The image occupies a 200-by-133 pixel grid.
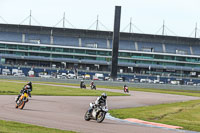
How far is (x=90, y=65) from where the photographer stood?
441 ft

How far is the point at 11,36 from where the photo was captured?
134 m

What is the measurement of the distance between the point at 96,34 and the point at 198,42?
3454cm

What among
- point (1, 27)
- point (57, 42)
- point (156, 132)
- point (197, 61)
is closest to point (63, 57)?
point (57, 42)

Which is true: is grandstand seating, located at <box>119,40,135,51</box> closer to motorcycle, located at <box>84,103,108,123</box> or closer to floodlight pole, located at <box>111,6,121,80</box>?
floodlight pole, located at <box>111,6,121,80</box>

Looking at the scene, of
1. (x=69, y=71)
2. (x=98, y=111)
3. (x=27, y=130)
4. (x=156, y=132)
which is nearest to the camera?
(x=27, y=130)

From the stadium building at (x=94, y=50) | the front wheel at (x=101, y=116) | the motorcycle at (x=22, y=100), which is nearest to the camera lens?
the front wheel at (x=101, y=116)

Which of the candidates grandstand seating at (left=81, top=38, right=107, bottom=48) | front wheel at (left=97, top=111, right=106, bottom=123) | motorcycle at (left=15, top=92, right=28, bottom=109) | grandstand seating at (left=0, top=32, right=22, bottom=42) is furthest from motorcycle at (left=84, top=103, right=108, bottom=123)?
grandstand seating at (left=0, top=32, right=22, bottom=42)

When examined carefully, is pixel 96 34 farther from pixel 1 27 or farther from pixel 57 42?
pixel 1 27

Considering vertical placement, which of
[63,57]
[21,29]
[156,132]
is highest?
[21,29]

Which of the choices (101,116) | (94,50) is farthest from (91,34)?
(101,116)

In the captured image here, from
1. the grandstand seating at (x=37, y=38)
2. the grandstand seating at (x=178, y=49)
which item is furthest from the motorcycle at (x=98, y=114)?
the grandstand seating at (x=178, y=49)

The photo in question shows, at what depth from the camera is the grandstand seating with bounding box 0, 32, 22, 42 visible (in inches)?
5202

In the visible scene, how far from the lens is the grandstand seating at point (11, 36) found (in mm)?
132125

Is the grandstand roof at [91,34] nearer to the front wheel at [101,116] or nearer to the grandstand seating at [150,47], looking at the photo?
the grandstand seating at [150,47]
